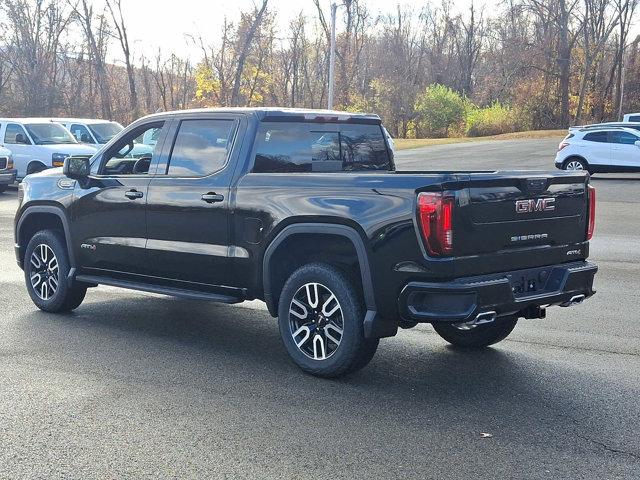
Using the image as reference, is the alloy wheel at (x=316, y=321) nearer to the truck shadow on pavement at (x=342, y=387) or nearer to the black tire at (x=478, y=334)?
the truck shadow on pavement at (x=342, y=387)

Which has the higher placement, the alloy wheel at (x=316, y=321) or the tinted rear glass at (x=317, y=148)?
the tinted rear glass at (x=317, y=148)

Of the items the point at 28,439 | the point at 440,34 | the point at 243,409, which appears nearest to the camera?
the point at 28,439

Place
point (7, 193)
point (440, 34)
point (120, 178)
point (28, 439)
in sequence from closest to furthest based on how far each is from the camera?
point (28, 439) < point (120, 178) < point (7, 193) < point (440, 34)

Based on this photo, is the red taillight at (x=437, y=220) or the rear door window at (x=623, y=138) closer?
the red taillight at (x=437, y=220)

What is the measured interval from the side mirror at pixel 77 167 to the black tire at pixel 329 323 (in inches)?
97.1

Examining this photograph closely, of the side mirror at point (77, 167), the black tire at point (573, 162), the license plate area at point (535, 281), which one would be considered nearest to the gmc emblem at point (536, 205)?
the license plate area at point (535, 281)

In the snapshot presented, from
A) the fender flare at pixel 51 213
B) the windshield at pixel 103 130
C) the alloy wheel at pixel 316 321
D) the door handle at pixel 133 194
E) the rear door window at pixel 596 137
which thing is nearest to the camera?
the alloy wheel at pixel 316 321

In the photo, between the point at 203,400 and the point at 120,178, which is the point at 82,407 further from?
the point at 120,178

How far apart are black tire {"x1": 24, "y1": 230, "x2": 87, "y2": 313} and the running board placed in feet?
0.74

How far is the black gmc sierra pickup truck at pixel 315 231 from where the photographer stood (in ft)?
17.7

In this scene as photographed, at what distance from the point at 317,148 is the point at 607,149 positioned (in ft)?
68.6

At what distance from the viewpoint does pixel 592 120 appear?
221 ft

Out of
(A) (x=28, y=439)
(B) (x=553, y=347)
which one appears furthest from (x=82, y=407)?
(B) (x=553, y=347)

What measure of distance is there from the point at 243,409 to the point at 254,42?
194 feet
